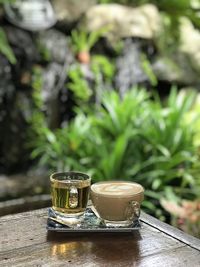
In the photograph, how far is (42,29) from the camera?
434cm

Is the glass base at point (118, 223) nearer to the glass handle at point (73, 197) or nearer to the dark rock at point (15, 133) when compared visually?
the glass handle at point (73, 197)

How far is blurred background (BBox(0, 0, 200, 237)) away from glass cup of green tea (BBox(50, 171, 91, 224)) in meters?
1.61

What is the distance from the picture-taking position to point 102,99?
4.11 metres

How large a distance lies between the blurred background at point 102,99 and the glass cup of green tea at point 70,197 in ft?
5.29

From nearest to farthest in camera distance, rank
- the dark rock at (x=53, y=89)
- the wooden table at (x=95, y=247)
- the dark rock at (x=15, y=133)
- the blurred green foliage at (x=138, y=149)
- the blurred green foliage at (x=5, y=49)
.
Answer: the wooden table at (x=95, y=247) < the blurred green foliage at (x=138, y=149) < the blurred green foliage at (x=5, y=49) < the dark rock at (x=15, y=133) < the dark rock at (x=53, y=89)

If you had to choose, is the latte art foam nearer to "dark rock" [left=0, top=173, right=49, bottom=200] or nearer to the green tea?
the green tea

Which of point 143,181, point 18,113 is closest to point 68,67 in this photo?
point 18,113

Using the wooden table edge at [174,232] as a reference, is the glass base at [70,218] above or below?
above

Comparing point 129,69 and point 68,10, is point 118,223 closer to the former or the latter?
point 129,69

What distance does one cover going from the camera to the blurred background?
3488 mm

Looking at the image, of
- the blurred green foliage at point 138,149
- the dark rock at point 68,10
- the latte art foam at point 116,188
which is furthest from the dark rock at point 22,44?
the latte art foam at point 116,188

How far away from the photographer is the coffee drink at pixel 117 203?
1.25 m

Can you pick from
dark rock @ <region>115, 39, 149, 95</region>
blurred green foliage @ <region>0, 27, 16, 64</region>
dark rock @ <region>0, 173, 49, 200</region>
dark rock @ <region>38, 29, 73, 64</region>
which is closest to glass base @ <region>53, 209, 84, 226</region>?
dark rock @ <region>0, 173, 49, 200</region>

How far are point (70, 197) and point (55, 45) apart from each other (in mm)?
3294
